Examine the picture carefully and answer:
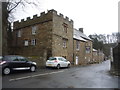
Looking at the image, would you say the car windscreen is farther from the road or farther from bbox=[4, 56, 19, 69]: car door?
the road

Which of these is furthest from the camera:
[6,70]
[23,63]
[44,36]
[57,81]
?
[44,36]

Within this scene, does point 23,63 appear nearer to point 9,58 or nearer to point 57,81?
point 9,58

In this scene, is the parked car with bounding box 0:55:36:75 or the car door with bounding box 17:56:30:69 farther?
the car door with bounding box 17:56:30:69

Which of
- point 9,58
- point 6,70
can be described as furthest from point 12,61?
point 6,70

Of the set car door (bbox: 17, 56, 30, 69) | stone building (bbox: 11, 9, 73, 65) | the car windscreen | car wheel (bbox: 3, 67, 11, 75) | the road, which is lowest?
the road

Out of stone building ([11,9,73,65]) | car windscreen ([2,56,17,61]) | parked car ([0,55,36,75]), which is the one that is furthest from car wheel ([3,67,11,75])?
stone building ([11,9,73,65])

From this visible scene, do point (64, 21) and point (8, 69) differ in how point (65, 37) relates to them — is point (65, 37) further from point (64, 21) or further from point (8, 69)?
point (8, 69)

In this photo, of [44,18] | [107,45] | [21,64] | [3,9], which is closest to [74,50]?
[44,18]

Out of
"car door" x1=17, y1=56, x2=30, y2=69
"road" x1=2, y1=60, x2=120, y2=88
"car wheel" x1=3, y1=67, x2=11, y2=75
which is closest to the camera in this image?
"road" x1=2, y1=60, x2=120, y2=88

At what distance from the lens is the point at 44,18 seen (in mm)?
25625

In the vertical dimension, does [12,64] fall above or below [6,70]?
above

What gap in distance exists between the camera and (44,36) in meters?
25.2

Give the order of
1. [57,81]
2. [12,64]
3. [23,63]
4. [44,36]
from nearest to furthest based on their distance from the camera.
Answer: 1. [57,81]
2. [12,64]
3. [23,63]
4. [44,36]

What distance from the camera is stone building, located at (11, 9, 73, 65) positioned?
24406 mm
